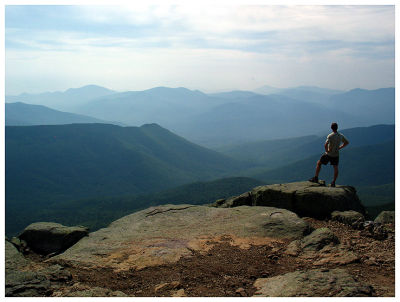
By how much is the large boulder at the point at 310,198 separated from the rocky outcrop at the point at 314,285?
6705mm

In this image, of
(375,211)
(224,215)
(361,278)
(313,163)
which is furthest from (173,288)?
(313,163)

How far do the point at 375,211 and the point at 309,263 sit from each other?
216ft

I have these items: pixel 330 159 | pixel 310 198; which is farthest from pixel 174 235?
pixel 330 159

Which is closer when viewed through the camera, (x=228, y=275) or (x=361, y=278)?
(x=361, y=278)

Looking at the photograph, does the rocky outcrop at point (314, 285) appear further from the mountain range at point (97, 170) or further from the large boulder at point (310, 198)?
the mountain range at point (97, 170)

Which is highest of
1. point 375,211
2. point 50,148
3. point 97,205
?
point 50,148

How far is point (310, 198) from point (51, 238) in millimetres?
12322

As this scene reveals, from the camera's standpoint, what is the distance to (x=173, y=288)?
963cm

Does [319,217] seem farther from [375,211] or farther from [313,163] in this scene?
[313,163]

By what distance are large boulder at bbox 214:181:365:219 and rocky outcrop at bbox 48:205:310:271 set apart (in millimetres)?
1880

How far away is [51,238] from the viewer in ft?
50.5

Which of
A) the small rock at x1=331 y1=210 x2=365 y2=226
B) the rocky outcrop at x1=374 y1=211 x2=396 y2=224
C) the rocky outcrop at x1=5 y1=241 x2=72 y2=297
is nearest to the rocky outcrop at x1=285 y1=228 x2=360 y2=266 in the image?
the small rock at x1=331 y1=210 x2=365 y2=226

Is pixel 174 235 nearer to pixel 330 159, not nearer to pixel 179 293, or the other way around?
pixel 179 293

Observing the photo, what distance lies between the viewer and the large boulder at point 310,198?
624 inches
